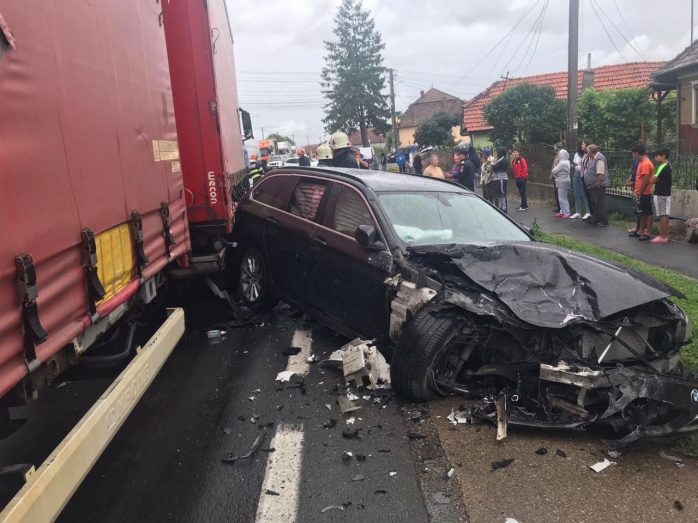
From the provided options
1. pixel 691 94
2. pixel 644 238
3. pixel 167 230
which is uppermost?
pixel 691 94

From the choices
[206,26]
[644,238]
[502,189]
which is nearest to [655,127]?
[502,189]

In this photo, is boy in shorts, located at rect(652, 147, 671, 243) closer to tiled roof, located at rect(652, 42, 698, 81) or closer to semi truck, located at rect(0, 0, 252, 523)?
semi truck, located at rect(0, 0, 252, 523)

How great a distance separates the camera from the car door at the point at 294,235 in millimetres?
5859

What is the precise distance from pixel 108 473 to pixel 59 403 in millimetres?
1225

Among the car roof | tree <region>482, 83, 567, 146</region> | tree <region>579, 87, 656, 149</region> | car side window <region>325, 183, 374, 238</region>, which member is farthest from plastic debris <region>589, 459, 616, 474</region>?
tree <region>482, 83, 567, 146</region>

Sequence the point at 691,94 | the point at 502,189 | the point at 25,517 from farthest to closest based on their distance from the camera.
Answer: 1. the point at 691,94
2. the point at 502,189
3. the point at 25,517

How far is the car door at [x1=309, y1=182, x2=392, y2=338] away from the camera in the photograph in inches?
189

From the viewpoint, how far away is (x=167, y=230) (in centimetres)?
437

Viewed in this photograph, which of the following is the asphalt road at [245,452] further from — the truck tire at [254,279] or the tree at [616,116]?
the tree at [616,116]

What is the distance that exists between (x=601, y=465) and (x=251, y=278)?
4497 millimetres

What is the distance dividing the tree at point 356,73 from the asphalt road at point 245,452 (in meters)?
54.2

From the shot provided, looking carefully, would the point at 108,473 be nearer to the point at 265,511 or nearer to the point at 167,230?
the point at 265,511

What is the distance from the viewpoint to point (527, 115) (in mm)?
21281

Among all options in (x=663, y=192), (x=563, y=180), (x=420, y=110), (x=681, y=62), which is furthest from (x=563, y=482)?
(x=420, y=110)
